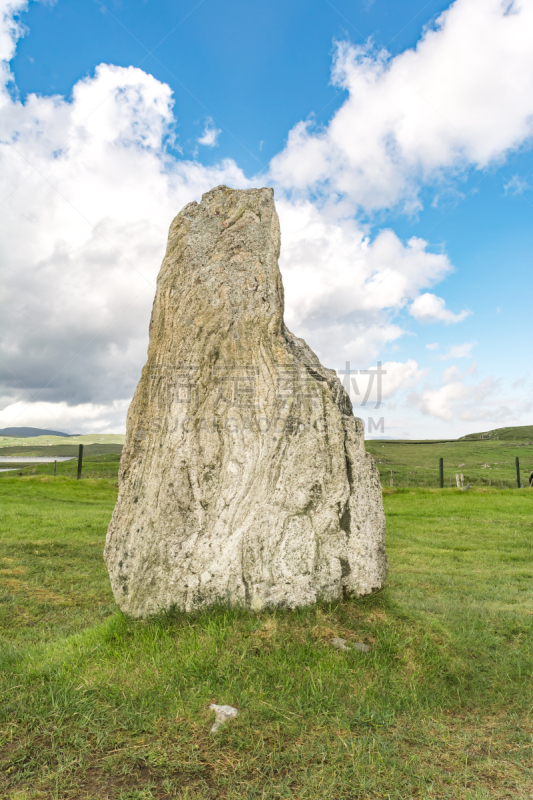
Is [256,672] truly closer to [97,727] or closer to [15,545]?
[97,727]

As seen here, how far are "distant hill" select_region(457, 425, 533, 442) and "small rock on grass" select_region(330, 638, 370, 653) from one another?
12769 cm

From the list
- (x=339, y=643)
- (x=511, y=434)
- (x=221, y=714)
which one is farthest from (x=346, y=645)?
(x=511, y=434)

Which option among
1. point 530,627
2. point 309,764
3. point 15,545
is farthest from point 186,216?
point 15,545

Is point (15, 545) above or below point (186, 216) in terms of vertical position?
below

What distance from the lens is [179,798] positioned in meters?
3.79

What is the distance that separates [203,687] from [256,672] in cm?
57

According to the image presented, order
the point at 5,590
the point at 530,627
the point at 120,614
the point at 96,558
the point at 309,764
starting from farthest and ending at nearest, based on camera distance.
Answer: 1. the point at 96,558
2. the point at 5,590
3. the point at 530,627
4. the point at 120,614
5. the point at 309,764

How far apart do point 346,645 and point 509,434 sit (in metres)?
144

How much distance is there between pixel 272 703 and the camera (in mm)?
4887

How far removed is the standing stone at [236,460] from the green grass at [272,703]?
45 cm

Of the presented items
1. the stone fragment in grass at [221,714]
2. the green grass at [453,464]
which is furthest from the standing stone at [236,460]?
the green grass at [453,464]

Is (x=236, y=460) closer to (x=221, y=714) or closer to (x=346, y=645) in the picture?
(x=346, y=645)

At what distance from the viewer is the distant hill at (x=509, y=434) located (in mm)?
126394

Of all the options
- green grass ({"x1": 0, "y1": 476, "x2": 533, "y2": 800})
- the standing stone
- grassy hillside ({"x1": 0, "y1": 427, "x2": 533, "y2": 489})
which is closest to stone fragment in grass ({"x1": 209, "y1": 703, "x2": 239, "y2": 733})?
green grass ({"x1": 0, "y1": 476, "x2": 533, "y2": 800})
